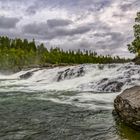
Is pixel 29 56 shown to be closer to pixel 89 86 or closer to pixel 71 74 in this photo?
pixel 71 74

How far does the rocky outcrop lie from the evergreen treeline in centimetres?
9211

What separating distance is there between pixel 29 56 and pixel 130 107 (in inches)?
4682

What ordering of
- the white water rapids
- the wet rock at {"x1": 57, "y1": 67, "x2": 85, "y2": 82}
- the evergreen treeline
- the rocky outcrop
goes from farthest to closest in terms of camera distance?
the evergreen treeline → the wet rock at {"x1": 57, "y1": 67, "x2": 85, "y2": 82} → the white water rapids → the rocky outcrop

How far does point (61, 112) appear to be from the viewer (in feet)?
61.8

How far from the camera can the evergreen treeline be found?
120 metres

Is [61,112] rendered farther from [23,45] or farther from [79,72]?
[23,45]

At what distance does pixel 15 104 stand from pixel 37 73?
43679 millimetres

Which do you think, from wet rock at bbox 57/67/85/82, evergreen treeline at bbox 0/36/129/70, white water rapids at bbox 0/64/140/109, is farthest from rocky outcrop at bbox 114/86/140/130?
evergreen treeline at bbox 0/36/129/70

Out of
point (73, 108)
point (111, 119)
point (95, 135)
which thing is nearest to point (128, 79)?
point (73, 108)

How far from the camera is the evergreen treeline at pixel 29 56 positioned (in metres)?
120

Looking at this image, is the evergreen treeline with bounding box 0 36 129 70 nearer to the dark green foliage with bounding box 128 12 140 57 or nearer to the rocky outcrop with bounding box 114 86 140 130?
the dark green foliage with bounding box 128 12 140 57

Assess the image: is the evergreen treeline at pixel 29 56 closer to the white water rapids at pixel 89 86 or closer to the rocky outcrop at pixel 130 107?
the white water rapids at pixel 89 86

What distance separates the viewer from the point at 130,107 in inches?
589

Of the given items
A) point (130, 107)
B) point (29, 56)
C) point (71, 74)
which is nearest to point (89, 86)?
point (71, 74)
